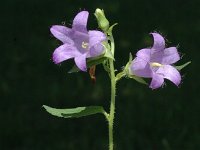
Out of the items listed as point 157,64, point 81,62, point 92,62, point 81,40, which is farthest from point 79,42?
point 157,64

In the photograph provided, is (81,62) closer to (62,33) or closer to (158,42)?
(62,33)

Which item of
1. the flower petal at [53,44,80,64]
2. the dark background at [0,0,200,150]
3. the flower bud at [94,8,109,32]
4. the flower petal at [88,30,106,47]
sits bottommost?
the dark background at [0,0,200,150]

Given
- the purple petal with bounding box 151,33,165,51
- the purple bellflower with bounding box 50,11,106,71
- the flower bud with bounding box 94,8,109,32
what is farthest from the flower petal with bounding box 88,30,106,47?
A: the purple petal with bounding box 151,33,165,51

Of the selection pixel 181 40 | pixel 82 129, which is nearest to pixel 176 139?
pixel 82 129

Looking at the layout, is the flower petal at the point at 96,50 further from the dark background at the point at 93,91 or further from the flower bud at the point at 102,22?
the dark background at the point at 93,91

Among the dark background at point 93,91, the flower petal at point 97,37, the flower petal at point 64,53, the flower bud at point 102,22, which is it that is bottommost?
the dark background at point 93,91

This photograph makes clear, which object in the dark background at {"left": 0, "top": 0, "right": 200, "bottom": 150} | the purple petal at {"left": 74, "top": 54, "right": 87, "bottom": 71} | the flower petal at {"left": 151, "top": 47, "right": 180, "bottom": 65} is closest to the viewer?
the purple petal at {"left": 74, "top": 54, "right": 87, "bottom": 71}

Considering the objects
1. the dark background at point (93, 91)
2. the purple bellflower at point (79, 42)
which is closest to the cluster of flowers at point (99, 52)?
the purple bellflower at point (79, 42)

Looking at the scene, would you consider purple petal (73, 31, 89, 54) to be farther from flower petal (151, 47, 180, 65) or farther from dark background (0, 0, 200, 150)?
dark background (0, 0, 200, 150)
